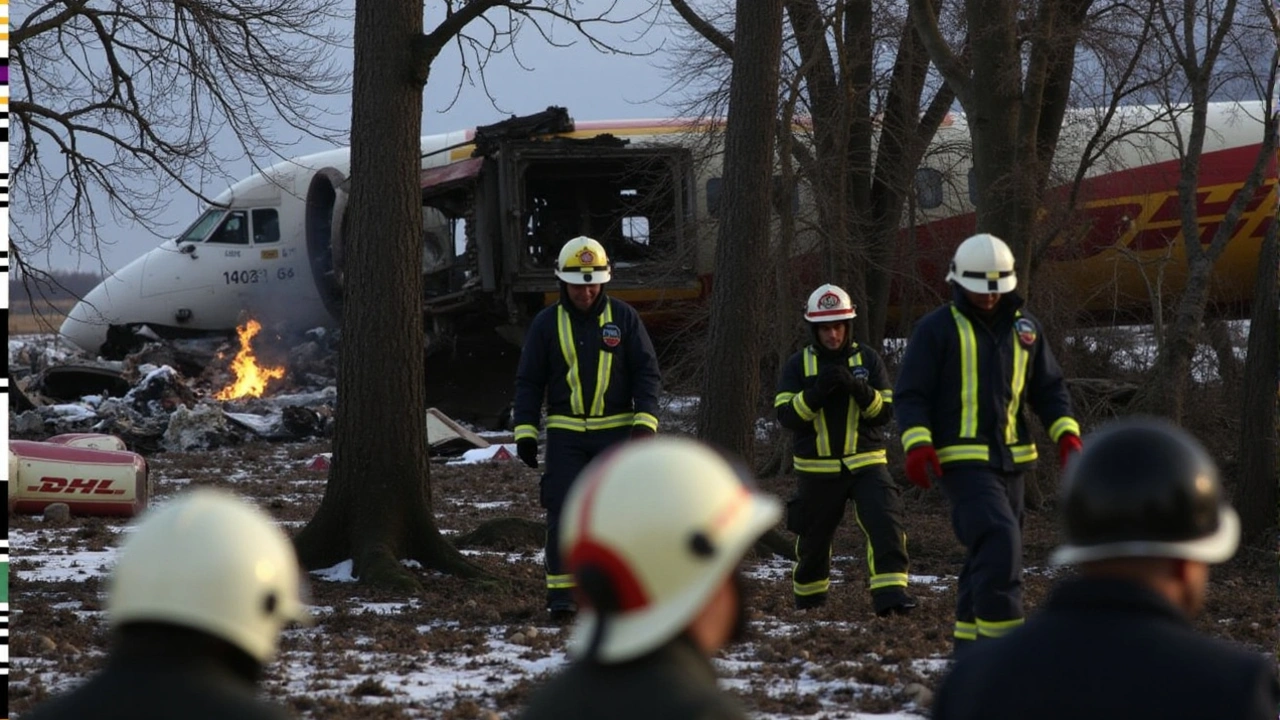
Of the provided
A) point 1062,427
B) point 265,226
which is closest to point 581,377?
point 1062,427

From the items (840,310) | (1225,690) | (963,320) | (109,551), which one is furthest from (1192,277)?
(1225,690)

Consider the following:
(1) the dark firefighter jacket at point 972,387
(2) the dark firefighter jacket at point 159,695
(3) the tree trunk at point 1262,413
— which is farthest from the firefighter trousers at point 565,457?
(2) the dark firefighter jacket at point 159,695

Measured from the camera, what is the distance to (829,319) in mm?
8852

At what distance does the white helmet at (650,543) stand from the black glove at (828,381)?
6.27 m

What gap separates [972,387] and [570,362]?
2.60m

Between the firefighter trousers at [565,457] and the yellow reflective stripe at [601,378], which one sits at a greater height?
the yellow reflective stripe at [601,378]

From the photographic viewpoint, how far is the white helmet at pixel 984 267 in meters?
6.88

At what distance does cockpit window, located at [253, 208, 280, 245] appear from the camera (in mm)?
25516

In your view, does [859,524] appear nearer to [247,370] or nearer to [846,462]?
[846,462]

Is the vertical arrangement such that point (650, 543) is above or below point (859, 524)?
above

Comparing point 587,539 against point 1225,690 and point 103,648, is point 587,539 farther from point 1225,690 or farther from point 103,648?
point 103,648

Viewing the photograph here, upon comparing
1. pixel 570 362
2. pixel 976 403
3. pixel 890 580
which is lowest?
pixel 890 580

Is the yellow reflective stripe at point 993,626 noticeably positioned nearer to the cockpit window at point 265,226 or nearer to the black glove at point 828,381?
the black glove at point 828,381

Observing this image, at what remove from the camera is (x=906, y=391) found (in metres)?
6.92
